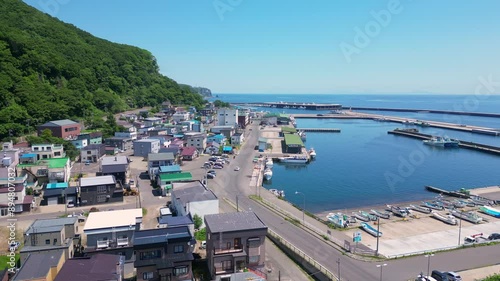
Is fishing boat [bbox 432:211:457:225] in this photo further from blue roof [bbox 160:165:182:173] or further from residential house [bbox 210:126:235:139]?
residential house [bbox 210:126:235:139]

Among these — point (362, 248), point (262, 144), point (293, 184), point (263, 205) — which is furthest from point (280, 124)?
point (362, 248)

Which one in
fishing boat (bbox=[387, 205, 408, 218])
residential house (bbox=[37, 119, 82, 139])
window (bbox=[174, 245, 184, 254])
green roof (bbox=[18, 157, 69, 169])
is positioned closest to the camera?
window (bbox=[174, 245, 184, 254])

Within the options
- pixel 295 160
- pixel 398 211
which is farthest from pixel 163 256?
pixel 295 160

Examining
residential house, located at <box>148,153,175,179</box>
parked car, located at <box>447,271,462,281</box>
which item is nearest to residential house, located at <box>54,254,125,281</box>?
parked car, located at <box>447,271,462,281</box>

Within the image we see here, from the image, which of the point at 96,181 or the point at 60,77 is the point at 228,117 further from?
the point at 96,181

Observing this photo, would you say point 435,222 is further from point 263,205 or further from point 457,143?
point 457,143

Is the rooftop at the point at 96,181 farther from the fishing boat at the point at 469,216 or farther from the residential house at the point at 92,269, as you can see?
the fishing boat at the point at 469,216

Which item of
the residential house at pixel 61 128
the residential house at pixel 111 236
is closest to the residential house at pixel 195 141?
the residential house at pixel 61 128
